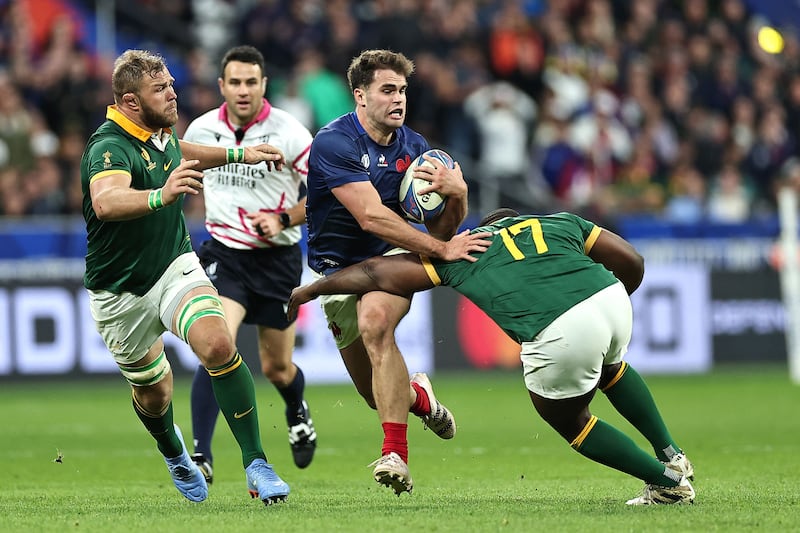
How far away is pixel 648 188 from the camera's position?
19.1 metres

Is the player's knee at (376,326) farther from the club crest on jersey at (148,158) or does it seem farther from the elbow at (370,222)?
the club crest on jersey at (148,158)

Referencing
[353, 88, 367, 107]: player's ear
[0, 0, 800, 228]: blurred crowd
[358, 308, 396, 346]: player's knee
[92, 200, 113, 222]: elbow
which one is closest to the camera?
[92, 200, 113, 222]: elbow

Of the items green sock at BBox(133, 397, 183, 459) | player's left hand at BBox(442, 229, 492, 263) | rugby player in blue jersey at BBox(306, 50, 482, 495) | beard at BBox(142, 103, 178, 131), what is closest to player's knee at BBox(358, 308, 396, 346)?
rugby player in blue jersey at BBox(306, 50, 482, 495)

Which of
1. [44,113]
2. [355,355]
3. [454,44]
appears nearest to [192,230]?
[44,113]

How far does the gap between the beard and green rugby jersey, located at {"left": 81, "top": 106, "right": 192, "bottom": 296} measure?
52mm

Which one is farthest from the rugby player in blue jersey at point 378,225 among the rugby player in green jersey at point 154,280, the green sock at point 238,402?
the green sock at point 238,402

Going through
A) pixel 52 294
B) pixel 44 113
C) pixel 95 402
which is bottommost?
pixel 95 402

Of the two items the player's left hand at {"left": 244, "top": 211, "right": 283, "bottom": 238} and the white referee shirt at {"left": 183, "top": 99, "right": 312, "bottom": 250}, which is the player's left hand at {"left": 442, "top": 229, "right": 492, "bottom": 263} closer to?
the player's left hand at {"left": 244, "top": 211, "right": 283, "bottom": 238}

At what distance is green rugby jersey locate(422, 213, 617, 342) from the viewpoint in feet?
21.9

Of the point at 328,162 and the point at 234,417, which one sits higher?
the point at 328,162

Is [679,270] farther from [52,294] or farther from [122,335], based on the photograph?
[122,335]

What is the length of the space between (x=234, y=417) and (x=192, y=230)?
946 centimetres

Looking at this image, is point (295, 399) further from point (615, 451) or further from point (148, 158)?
point (615, 451)

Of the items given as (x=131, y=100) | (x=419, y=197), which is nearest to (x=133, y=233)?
(x=131, y=100)
